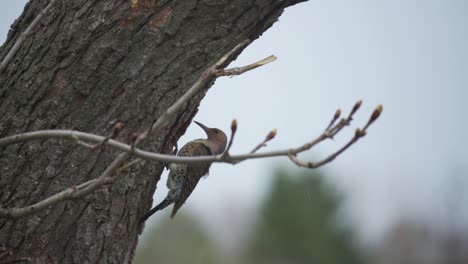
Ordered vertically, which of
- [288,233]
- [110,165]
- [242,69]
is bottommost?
[110,165]

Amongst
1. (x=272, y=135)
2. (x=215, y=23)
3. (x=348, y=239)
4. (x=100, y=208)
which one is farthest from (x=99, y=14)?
(x=348, y=239)

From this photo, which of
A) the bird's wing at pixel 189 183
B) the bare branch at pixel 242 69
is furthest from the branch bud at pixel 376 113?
the bird's wing at pixel 189 183

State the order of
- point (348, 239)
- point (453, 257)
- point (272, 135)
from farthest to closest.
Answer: point (453, 257) → point (348, 239) → point (272, 135)

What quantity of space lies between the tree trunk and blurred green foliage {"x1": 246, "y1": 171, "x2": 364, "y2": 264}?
26863 mm

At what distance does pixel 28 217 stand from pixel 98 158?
45 cm

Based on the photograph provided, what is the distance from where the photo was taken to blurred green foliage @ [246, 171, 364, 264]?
3127 centimetres

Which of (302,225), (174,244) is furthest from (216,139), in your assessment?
(174,244)

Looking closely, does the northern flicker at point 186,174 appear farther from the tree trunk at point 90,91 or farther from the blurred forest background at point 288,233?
the blurred forest background at point 288,233

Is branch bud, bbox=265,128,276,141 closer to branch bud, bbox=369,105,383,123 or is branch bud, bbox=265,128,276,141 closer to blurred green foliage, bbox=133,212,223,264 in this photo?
branch bud, bbox=369,105,383,123

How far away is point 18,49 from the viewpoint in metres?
3.77

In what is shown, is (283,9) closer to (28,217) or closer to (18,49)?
(18,49)

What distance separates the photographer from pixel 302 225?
106ft

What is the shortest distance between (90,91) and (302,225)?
95.7 feet

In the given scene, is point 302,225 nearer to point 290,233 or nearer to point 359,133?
point 290,233
